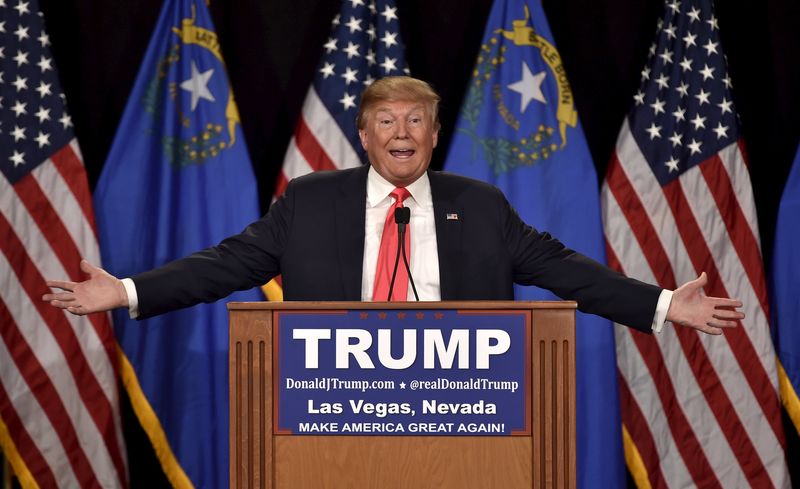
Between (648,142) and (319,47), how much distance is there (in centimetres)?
168

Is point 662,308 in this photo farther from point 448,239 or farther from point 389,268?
point 389,268

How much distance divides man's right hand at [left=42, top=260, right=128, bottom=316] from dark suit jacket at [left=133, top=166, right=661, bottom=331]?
11cm

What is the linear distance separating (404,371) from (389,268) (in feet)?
2.19

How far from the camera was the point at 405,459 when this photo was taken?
6.35 feet

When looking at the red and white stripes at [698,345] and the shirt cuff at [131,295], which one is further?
the red and white stripes at [698,345]

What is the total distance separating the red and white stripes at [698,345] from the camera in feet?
14.4

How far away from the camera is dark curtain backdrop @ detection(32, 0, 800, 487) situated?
4758mm

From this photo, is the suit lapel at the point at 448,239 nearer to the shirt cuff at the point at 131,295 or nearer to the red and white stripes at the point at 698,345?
the shirt cuff at the point at 131,295

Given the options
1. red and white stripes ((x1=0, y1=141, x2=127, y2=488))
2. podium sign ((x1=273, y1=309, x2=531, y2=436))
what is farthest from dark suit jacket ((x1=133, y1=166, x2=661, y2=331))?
red and white stripes ((x1=0, y1=141, x2=127, y2=488))

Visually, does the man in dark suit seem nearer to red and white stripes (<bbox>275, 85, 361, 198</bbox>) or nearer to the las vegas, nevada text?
the las vegas, nevada text

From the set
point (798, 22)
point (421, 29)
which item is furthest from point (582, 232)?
point (798, 22)

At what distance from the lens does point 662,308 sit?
2.48 meters

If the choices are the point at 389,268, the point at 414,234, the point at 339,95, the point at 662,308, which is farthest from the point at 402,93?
the point at 339,95

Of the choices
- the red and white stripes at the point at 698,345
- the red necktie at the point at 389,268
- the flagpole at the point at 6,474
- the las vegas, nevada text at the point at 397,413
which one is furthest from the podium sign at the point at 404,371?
the flagpole at the point at 6,474
